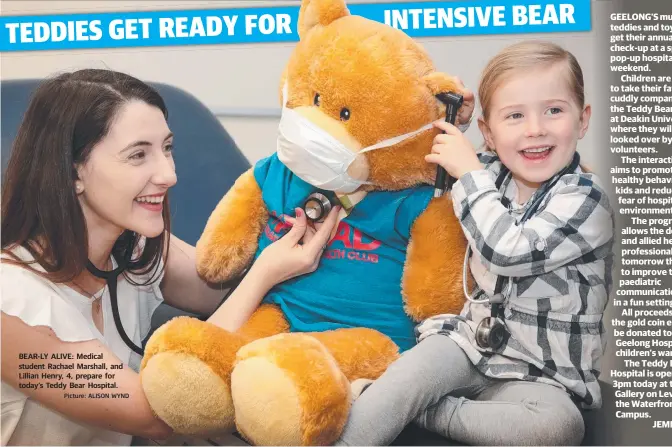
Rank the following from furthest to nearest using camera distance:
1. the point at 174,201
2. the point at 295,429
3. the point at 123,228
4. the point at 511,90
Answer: the point at 174,201
the point at 123,228
the point at 511,90
the point at 295,429

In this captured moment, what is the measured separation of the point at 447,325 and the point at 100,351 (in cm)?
A: 50

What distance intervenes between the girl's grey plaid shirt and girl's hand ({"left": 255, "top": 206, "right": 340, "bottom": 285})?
21 centimetres

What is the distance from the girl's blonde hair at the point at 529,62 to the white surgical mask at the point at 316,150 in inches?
4.7

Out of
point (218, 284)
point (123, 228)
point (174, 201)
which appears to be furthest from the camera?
point (174, 201)

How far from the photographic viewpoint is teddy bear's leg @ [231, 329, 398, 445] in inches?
34.7

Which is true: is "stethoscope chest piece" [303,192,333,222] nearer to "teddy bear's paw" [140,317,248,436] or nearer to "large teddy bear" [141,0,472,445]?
"large teddy bear" [141,0,472,445]

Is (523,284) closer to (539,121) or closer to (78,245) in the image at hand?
(539,121)

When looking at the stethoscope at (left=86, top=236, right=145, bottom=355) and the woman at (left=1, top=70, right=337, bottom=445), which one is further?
the stethoscope at (left=86, top=236, right=145, bottom=355)

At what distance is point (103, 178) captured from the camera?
1079 mm

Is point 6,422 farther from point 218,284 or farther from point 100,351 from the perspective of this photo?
point 218,284

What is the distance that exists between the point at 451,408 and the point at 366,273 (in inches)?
8.9

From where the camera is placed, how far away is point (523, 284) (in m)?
1.03

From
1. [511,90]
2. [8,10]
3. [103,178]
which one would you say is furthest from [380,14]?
[8,10]

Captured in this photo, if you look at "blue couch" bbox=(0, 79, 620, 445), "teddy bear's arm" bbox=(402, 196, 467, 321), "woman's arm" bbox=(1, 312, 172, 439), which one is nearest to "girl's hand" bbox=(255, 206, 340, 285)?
"teddy bear's arm" bbox=(402, 196, 467, 321)
